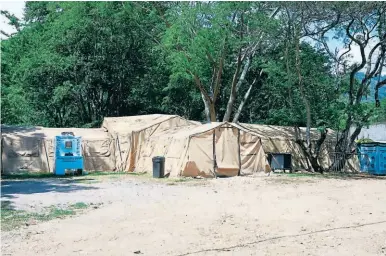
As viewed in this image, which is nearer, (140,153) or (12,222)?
(12,222)

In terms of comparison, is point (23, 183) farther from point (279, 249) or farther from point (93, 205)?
point (279, 249)

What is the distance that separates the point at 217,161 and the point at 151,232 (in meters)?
12.0

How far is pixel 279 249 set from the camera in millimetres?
7137

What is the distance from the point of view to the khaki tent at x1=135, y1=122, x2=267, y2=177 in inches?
783

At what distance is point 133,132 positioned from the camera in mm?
24109

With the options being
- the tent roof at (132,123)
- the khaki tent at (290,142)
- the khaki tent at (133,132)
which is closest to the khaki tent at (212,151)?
the khaki tent at (133,132)

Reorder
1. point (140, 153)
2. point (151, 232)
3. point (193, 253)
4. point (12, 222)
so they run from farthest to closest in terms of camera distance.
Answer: point (140, 153)
point (12, 222)
point (151, 232)
point (193, 253)

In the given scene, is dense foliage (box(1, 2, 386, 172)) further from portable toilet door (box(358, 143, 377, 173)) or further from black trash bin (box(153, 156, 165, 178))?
black trash bin (box(153, 156, 165, 178))

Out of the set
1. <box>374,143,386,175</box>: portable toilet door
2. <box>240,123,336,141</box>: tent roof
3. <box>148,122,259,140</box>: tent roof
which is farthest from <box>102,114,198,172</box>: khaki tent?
<box>374,143,386,175</box>: portable toilet door

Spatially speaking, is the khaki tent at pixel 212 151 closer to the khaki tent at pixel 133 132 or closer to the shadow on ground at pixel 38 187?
the khaki tent at pixel 133 132

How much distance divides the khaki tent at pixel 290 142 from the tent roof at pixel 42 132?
816 cm

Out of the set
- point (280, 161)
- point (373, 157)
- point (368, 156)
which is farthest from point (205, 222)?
point (368, 156)

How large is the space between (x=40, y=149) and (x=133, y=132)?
15.7 feet

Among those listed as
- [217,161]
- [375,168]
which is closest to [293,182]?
[217,161]
